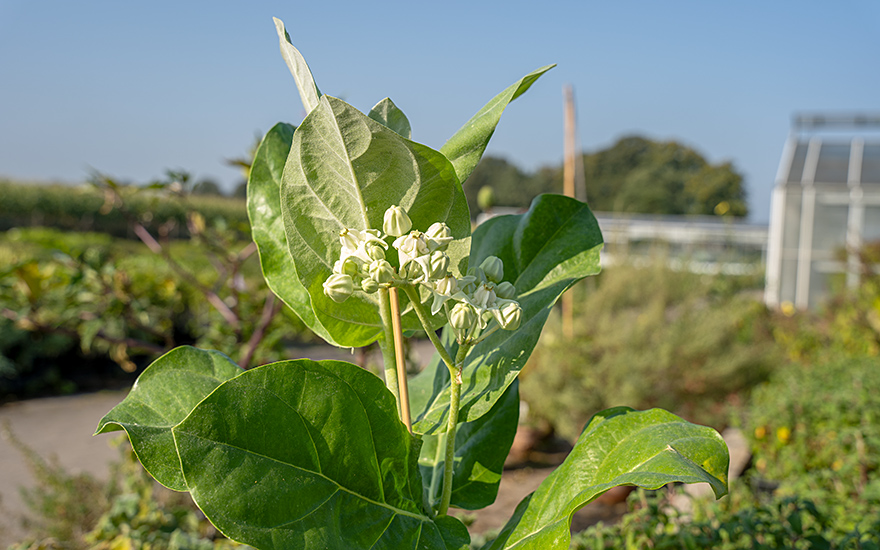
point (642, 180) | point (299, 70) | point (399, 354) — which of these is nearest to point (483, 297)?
point (399, 354)

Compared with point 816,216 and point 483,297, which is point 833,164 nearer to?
point 816,216

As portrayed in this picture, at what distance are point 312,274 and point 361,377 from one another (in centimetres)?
14

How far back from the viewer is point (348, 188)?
0.69m

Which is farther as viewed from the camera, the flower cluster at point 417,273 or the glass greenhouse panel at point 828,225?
the glass greenhouse panel at point 828,225

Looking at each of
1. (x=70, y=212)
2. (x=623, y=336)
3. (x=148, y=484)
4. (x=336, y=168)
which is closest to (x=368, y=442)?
(x=336, y=168)

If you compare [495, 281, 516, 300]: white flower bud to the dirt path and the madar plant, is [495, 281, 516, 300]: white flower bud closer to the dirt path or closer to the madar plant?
the madar plant

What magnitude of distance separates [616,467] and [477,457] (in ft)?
0.97

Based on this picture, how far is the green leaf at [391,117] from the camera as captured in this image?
736 millimetres

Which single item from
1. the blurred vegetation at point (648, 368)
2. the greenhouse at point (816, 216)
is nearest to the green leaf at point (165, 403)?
the blurred vegetation at point (648, 368)

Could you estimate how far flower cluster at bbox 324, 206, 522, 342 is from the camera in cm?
63

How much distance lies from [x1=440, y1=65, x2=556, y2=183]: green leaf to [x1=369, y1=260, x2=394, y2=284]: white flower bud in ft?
0.59

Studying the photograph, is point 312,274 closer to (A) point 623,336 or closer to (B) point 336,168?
(B) point 336,168

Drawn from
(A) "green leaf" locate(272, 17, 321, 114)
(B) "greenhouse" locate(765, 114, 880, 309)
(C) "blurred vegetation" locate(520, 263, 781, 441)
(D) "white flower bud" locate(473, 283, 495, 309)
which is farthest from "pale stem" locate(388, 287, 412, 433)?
(B) "greenhouse" locate(765, 114, 880, 309)

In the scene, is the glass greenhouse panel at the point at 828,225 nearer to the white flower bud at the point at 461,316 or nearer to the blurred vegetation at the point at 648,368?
the blurred vegetation at the point at 648,368
